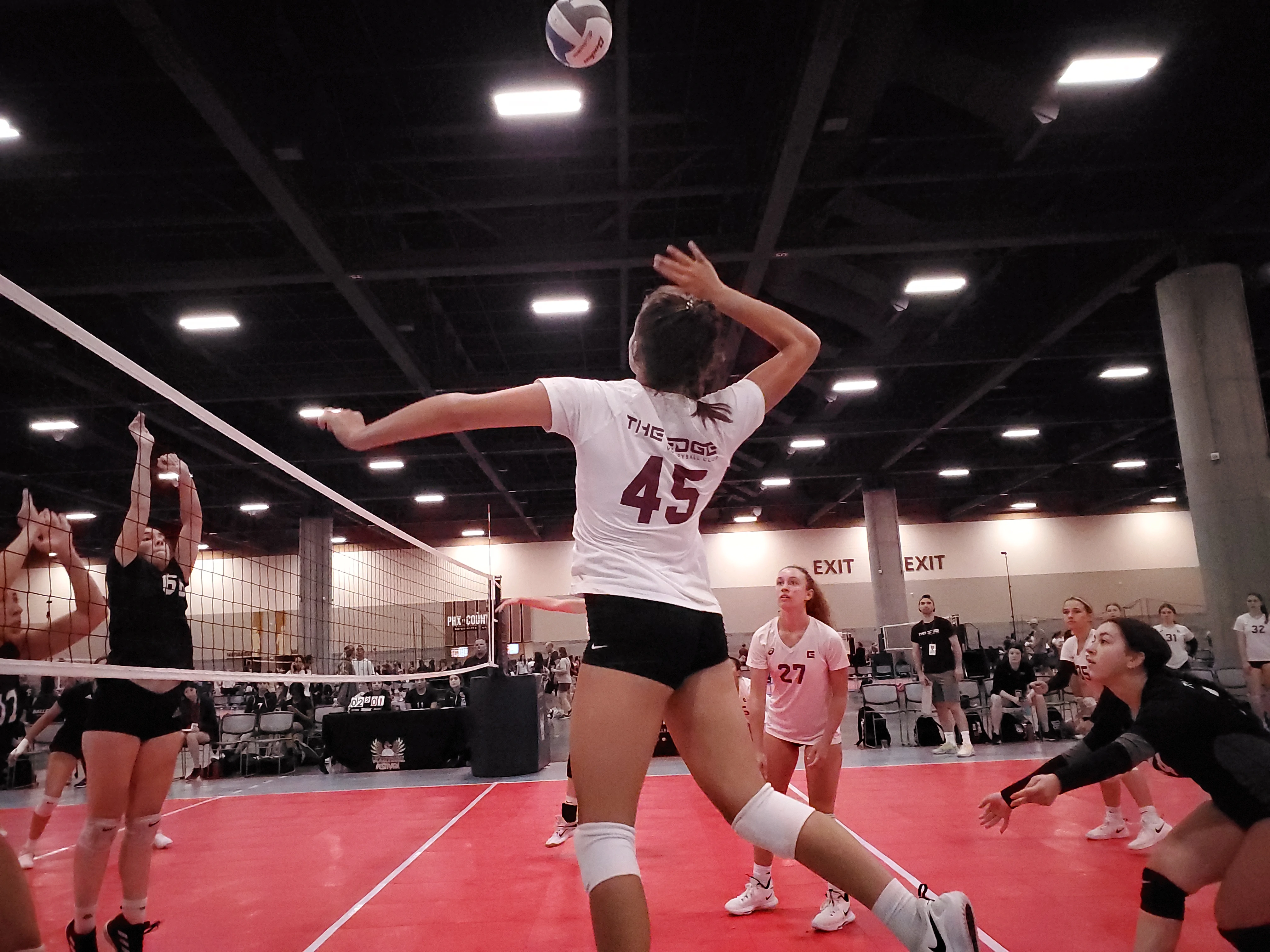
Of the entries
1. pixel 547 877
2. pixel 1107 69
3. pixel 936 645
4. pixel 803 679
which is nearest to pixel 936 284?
pixel 1107 69

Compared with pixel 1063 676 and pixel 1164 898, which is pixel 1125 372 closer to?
pixel 1063 676

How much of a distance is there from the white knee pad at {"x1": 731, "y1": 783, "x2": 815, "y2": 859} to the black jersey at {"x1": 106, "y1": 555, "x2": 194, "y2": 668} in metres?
2.65

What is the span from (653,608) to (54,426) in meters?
20.0

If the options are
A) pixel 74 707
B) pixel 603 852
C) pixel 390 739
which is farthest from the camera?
pixel 390 739

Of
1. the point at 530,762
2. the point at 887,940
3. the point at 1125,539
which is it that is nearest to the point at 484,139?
the point at 530,762

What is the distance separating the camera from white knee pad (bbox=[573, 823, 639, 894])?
6.40ft

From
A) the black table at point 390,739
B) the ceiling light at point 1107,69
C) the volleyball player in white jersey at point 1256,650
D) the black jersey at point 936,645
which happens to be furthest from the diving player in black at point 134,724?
the volleyball player in white jersey at point 1256,650

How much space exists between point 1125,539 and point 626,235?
2751 centimetres

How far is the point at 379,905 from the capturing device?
4.98 metres

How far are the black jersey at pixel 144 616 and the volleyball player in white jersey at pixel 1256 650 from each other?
11184 mm

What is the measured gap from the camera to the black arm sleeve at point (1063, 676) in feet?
25.3

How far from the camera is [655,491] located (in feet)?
7.18

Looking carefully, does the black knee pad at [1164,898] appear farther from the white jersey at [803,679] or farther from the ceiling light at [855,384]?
the ceiling light at [855,384]

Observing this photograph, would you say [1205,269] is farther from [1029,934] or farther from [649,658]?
[649,658]
